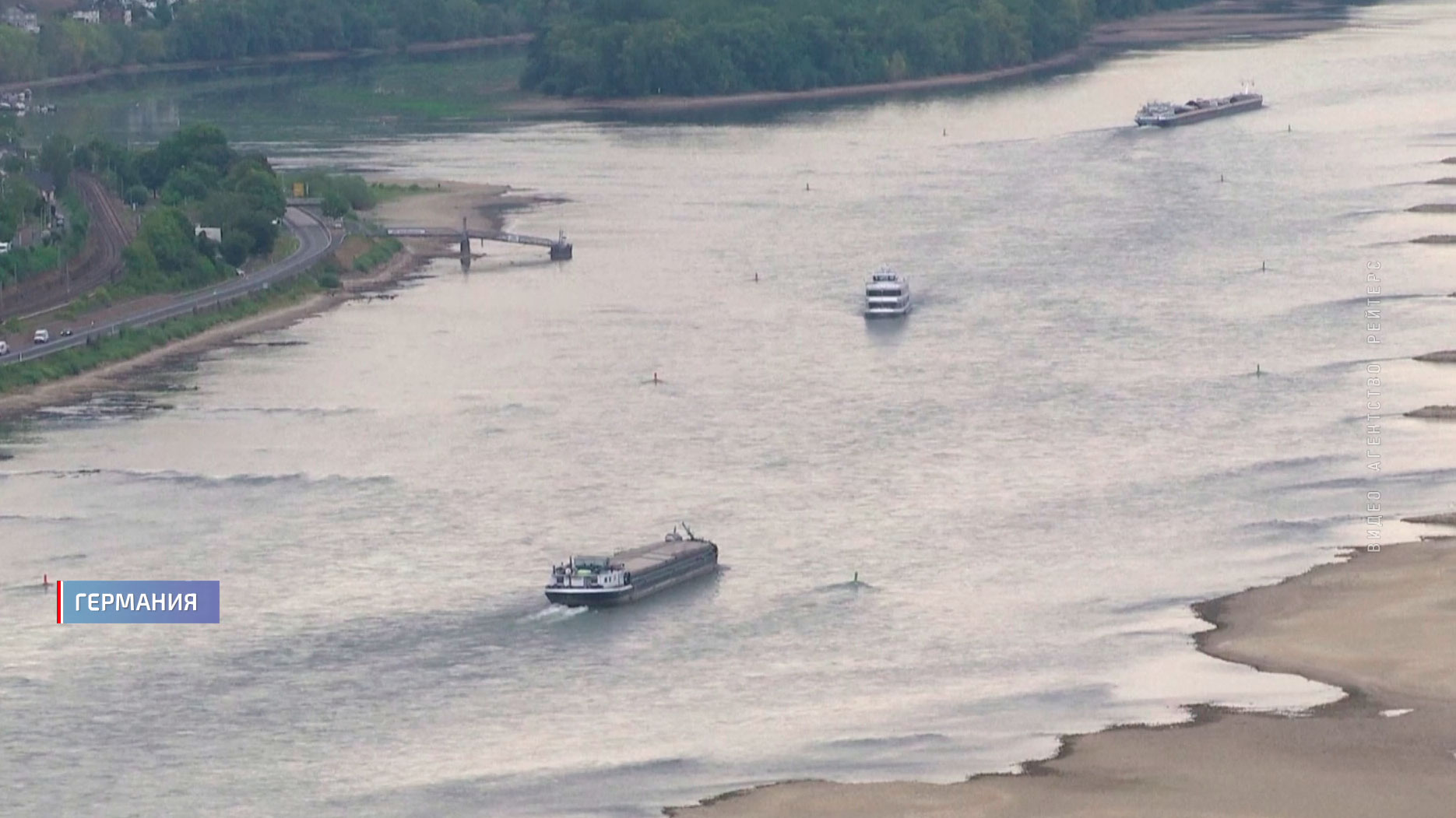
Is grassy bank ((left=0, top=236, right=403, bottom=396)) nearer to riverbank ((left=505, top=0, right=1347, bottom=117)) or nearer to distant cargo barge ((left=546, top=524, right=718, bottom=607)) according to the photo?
distant cargo barge ((left=546, top=524, right=718, bottom=607))

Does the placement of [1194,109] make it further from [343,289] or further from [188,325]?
[188,325]

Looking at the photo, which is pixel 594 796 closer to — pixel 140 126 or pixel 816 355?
pixel 816 355

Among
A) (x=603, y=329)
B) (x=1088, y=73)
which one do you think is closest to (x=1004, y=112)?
(x=1088, y=73)

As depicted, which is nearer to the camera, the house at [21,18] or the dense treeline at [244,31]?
the dense treeline at [244,31]

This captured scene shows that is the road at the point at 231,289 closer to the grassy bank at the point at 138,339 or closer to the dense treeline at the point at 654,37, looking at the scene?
the grassy bank at the point at 138,339

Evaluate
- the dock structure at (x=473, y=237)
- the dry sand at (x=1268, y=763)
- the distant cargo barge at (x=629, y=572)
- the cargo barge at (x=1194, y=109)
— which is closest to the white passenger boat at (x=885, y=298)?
the dock structure at (x=473, y=237)

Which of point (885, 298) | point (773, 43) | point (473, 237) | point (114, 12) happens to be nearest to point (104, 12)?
point (114, 12)

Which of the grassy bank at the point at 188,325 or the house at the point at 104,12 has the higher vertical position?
the house at the point at 104,12
